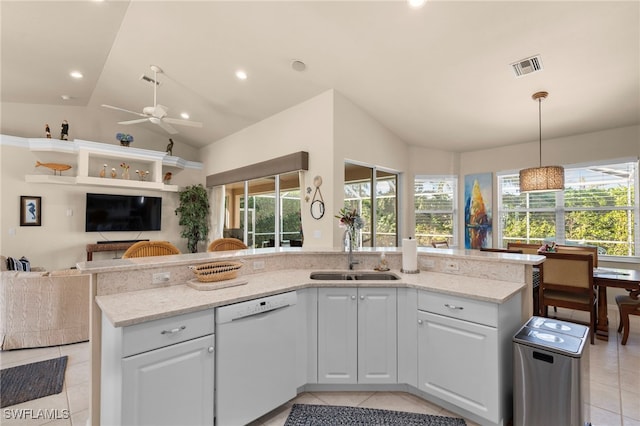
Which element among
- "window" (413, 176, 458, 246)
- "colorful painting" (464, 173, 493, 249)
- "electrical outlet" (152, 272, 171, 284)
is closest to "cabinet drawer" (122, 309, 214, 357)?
"electrical outlet" (152, 272, 171, 284)

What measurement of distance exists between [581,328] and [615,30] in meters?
2.58

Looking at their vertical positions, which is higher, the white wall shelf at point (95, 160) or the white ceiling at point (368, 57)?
the white ceiling at point (368, 57)

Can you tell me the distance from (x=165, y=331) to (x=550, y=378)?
7.10ft

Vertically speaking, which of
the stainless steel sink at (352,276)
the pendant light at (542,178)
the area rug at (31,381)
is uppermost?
the pendant light at (542,178)

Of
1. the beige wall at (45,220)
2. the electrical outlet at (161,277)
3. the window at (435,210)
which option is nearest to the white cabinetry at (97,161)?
the beige wall at (45,220)

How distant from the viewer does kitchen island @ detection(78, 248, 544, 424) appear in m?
1.77

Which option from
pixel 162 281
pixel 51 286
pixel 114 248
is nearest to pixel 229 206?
pixel 114 248

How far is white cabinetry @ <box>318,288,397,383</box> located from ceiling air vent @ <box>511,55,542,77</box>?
9.24ft

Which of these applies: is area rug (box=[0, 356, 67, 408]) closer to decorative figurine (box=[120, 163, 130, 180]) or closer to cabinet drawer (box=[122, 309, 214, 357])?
cabinet drawer (box=[122, 309, 214, 357])

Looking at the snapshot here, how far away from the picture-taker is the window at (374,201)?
486cm

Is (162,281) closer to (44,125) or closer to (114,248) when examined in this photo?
(114,248)

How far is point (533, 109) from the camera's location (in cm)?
398

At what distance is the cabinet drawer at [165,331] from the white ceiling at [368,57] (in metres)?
2.89

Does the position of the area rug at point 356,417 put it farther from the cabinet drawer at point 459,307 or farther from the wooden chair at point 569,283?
the wooden chair at point 569,283
